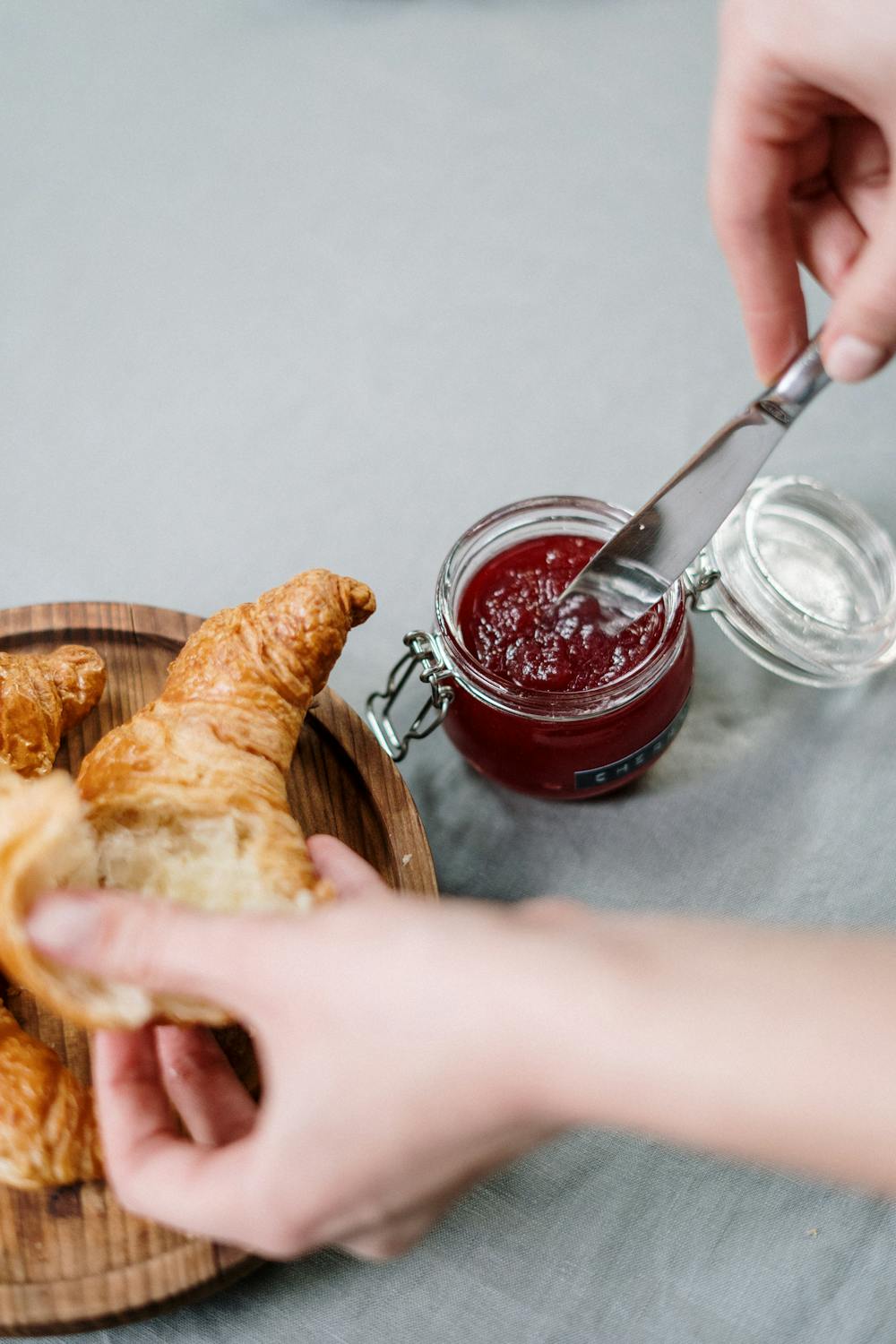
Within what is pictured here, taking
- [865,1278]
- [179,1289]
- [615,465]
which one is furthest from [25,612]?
[865,1278]

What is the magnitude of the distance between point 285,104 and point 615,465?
119 cm

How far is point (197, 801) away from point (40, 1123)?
0.43 metres

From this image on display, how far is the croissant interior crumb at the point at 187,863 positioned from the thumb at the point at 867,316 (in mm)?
1008

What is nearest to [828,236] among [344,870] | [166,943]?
[344,870]

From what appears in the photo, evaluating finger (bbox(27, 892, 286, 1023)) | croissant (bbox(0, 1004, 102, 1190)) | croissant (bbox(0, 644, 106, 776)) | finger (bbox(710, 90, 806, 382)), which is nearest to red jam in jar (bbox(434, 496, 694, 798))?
finger (bbox(710, 90, 806, 382))

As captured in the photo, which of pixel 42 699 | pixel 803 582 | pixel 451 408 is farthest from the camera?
pixel 451 408

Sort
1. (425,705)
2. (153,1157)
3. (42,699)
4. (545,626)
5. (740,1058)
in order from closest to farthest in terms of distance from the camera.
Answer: (740,1058)
(153,1157)
(42,699)
(545,626)
(425,705)

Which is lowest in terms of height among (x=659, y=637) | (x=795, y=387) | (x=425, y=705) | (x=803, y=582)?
(x=425, y=705)

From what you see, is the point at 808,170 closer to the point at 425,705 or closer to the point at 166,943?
the point at 425,705

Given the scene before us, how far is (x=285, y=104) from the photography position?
8.40ft

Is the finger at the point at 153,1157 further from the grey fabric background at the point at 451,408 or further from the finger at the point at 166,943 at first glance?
the grey fabric background at the point at 451,408

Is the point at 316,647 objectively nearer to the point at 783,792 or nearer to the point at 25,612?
the point at 25,612

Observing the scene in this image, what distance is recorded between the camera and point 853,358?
1.47 m

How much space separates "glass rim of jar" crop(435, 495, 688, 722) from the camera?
1.60m
